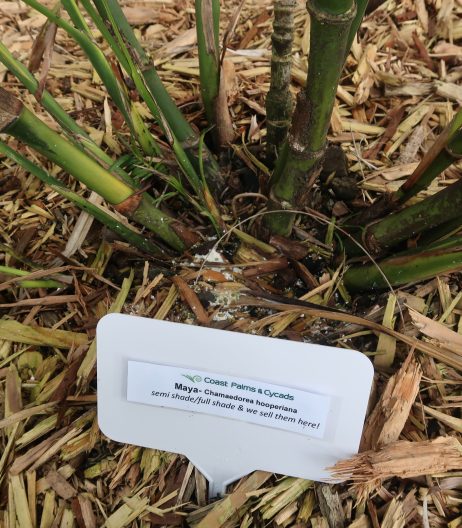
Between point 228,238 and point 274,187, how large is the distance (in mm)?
123

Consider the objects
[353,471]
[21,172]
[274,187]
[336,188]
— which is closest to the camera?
[353,471]

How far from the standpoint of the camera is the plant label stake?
562mm

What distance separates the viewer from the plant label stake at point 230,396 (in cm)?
56

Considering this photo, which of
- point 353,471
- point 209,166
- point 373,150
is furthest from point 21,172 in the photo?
point 353,471

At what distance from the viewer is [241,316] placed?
71 centimetres

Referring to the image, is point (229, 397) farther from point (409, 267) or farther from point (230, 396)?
point (409, 267)

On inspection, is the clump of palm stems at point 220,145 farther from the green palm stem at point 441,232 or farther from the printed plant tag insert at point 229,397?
the printed plant tag insert at point 229,397

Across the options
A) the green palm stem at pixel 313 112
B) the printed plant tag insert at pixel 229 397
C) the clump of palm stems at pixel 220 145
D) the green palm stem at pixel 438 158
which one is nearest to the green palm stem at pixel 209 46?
the clump of palm stems at pixel 220 145

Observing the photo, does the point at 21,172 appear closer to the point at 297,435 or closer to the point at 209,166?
the point at 209,166

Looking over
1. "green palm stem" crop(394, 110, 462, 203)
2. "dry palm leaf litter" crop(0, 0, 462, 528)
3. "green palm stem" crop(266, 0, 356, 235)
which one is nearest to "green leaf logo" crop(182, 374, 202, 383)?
"dry palm leaf litter" crop(0, 0, 462, 528)

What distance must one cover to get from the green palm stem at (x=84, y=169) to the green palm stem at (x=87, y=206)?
0.07 ft

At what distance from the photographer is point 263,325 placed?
0.69 metres

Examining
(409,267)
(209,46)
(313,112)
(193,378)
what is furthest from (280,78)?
(193,378)

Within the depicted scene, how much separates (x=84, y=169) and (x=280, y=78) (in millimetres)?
309
